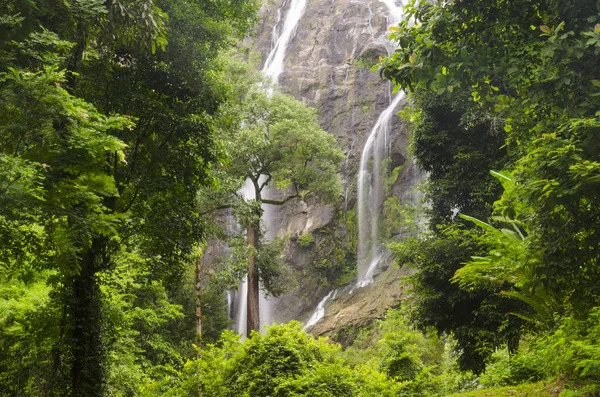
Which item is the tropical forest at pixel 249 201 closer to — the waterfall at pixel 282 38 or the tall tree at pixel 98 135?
the tall tree at pixel 98 135

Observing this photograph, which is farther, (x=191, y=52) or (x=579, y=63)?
(x=191, y=52)

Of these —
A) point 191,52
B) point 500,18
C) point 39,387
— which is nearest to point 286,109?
point 191,52

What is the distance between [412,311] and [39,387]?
7967 millimetres

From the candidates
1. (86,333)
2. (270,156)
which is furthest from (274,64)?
(86,333)

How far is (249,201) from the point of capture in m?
18.6

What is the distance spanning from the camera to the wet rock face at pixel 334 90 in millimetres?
28234

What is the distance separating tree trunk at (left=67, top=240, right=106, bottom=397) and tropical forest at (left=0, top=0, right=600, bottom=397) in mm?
33

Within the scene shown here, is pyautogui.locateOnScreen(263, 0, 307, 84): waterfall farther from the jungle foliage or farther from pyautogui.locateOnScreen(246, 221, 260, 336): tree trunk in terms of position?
the jungle foliage

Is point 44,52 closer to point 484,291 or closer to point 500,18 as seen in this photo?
point 500,18

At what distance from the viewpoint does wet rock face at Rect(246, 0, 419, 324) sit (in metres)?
28.2

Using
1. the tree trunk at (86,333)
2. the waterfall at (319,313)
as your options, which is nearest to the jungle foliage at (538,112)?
the tree trunk at (86,333)

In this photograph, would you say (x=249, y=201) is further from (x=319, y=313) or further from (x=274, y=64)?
(x=274, y=64)

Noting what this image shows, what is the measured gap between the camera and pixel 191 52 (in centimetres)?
987

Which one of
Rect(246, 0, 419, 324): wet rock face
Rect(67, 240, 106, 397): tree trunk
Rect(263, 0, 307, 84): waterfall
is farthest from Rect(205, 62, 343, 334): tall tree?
Rect(263, 0, 307, 84): waterfall
